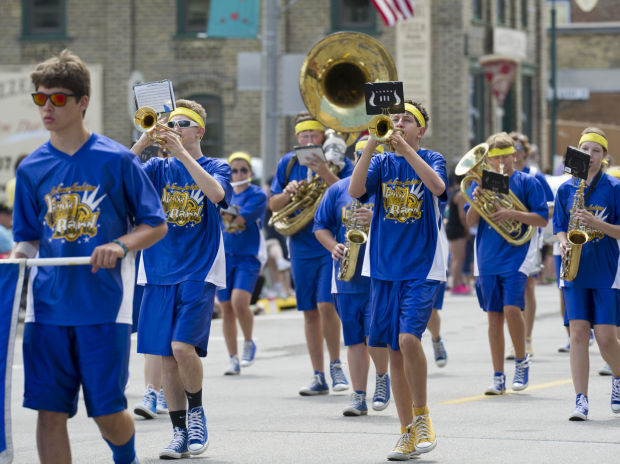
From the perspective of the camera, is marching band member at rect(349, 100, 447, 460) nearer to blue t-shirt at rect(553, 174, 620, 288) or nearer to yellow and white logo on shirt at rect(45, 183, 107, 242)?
blue t-shirt at rect(553, 174, 620, 288)

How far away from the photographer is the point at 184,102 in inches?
342

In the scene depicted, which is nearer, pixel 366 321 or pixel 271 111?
pixel 366 321

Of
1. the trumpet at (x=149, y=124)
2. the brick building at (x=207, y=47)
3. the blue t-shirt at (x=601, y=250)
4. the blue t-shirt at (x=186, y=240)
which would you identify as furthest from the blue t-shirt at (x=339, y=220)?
the brick building at (x=207, y=47)

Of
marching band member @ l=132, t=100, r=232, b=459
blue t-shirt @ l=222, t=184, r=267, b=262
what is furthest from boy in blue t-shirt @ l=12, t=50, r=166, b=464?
blue t-shirt @ l=222, t=184, r=267, b=262

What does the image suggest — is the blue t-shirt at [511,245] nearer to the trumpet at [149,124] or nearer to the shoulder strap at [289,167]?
the shoulder strap at [289,167]

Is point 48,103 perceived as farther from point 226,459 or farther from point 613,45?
point 613,45

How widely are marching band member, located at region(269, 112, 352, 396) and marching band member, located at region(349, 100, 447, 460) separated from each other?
267cm

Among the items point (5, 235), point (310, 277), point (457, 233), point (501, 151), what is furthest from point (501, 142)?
point (457, 233)

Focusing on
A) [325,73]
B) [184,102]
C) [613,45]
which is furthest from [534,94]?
[184,102]

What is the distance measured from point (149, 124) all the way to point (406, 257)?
1.68m

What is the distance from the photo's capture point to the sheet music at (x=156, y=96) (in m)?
8.33

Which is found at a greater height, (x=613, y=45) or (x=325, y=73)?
(x=613, y=45)

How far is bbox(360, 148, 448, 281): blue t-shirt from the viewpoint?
8.02 meters

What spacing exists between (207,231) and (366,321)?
6.83 feet
